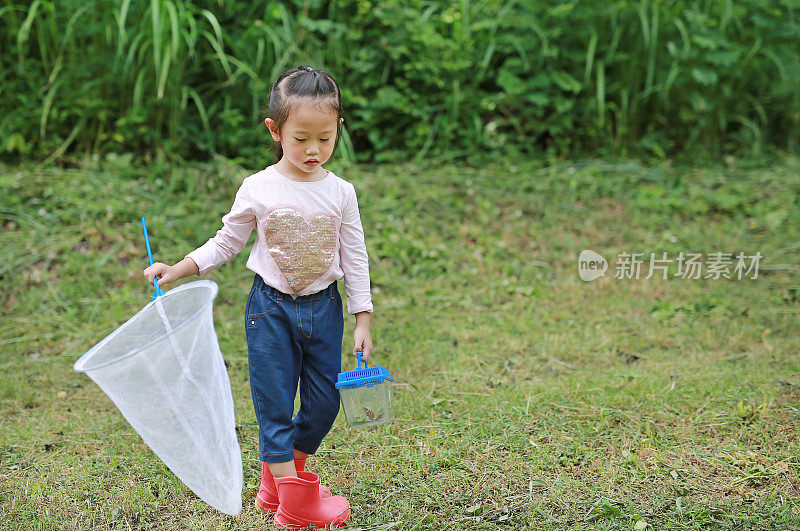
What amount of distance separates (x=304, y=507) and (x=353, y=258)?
718 mm

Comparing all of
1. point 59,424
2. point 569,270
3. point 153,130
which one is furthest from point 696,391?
point 153,130

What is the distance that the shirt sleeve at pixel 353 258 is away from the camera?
2164 mm

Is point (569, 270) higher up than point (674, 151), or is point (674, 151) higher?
point (674, 151)

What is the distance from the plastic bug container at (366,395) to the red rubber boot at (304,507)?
218 mm

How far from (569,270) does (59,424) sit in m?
2.80

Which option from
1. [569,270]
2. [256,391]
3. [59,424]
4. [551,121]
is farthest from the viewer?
[551,121]

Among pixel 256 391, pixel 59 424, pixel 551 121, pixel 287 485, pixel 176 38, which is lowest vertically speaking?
pixel 59 424

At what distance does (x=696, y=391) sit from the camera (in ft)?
9.95

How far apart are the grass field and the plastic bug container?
0.31m

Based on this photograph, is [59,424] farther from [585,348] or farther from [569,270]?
[569,270]

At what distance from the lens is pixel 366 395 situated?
86.9 inches

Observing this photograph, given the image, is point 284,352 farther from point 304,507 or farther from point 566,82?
point 566,82

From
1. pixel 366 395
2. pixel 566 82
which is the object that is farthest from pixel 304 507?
pixel 566 82

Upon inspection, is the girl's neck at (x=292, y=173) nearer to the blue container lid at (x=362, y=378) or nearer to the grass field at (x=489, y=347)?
the blue container lid at (x=362, y=378)
